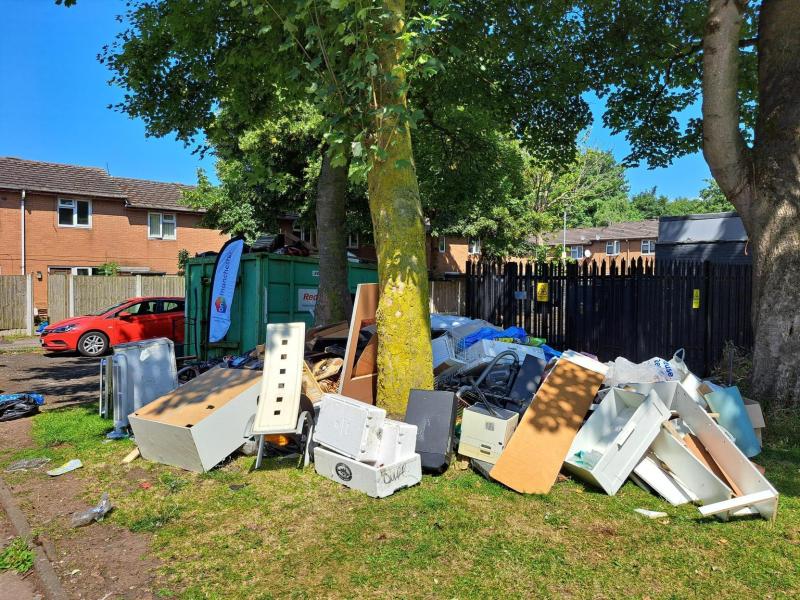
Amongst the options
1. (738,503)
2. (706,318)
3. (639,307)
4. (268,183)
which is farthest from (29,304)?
(738,503)

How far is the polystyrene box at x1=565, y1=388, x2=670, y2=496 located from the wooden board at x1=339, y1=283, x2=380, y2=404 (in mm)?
2303

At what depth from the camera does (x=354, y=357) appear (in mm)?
6316

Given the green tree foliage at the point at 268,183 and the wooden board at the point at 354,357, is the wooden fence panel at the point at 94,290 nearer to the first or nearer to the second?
the green tree foliage at the point at 268,183

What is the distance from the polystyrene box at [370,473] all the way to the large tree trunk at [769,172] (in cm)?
478

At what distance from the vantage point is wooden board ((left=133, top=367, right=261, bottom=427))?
5.32 metres

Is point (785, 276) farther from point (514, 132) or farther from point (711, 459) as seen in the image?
point (514, 132)

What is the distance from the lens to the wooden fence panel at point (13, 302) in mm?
19859

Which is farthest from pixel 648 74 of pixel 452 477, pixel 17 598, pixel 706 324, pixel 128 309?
pixel 128 309

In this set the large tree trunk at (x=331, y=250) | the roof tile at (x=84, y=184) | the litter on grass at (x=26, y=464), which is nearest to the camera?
the litter on grass at (x=26, y=464)

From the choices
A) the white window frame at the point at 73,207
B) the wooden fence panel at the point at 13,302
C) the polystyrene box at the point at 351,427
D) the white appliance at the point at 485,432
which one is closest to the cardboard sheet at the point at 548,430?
the white appliance at the point at 485,432

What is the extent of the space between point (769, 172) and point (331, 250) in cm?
632

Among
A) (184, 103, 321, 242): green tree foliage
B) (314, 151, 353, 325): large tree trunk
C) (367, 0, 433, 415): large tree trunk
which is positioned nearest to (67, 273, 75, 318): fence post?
(184, 103, 321, 242): green tree foliage

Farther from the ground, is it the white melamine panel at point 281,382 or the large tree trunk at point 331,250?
the large tree trunk at point 331,250

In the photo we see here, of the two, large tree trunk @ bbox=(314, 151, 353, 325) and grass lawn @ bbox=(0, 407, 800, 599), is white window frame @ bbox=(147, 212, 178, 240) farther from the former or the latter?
grass lawn @ bbox=(0, 407, 800, 599)
